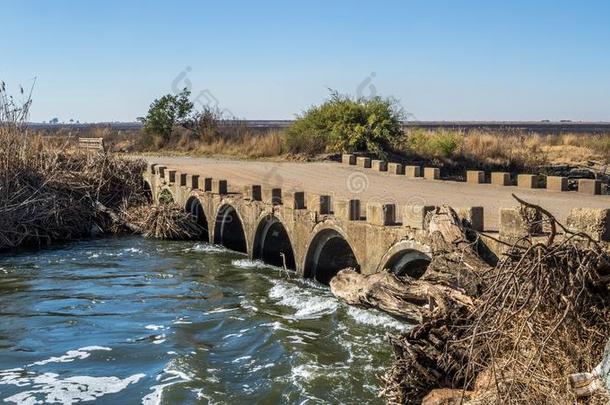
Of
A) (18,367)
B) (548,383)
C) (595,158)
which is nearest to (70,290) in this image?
(18,367)

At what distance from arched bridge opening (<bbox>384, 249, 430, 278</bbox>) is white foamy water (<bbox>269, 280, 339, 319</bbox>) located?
1700 mm

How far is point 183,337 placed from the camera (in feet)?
41.1

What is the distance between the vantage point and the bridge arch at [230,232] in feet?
72.3

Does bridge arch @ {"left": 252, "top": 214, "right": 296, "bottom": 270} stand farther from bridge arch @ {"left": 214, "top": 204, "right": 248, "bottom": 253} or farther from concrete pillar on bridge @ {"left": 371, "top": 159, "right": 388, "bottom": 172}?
concrete pillar on bridge @ {"left": 371, "top": 159, "right": 388, "bottom": 172}

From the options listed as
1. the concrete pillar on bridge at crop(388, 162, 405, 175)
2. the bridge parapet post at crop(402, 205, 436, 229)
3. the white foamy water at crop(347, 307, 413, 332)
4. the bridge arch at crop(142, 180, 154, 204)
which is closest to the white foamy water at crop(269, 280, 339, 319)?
the white foamy water at crop(347, 307, 413, 332)

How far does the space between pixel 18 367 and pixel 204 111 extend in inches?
1269

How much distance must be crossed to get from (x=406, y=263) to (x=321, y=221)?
3111 millimetres

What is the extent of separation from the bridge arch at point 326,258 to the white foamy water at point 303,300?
2.01ft

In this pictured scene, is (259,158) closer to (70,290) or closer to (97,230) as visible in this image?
(97,230)

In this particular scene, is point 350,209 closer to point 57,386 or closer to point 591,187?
point 57,386

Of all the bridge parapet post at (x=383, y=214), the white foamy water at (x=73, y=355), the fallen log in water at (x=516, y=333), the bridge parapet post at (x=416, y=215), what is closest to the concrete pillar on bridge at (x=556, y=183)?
the bridge parapet post at (x=383, y=214)

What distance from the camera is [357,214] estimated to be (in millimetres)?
14141

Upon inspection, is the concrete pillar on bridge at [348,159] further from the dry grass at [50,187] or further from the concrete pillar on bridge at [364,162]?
the dry grass at [50,187]

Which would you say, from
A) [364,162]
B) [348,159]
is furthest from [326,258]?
[348,159]
